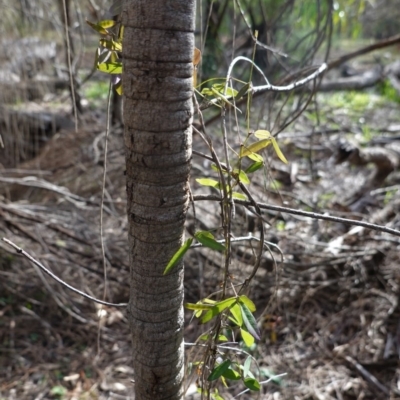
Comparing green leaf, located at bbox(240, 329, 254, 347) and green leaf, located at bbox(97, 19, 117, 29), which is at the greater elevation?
green leaf, located at bbox(97, 19, 117, 29)

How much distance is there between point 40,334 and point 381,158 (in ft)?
7.06

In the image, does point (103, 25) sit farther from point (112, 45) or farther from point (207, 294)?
point (207, 294)

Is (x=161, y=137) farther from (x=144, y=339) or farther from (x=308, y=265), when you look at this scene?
(x=308, y=265)

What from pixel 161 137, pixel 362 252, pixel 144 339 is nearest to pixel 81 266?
pixel 362 252

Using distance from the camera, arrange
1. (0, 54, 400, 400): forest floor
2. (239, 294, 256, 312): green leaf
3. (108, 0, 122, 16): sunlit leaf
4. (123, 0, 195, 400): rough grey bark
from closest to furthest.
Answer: (123, 0, 195, 400): rough grey bark
(239, 294, 256, 312): green leaf
(108, 0, 122, 16): sunlit leaf
(0, 54, 400, 400): forest floor

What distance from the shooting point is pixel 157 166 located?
0.67 metres

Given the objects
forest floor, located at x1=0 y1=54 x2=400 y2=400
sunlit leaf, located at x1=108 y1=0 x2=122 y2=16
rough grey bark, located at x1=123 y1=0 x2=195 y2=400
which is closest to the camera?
rough grey bark, located at x1=123 y1=0 x2=195 y2=400

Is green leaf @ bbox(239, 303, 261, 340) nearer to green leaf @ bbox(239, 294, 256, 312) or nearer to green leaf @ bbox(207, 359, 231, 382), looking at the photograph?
green leaf @ bbox(239, 294, 256, 312)

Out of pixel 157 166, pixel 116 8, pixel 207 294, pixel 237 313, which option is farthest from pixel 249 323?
pixel 207 294

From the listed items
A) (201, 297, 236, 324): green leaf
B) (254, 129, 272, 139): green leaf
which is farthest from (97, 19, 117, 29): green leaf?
(201, 297, 236, 324): green leaf

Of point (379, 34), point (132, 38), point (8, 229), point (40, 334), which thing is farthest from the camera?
point (379, 34)

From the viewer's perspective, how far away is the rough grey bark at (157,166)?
0.63 meters

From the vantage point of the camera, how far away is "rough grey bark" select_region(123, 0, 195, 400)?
63cm

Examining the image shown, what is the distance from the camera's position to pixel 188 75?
66cm
